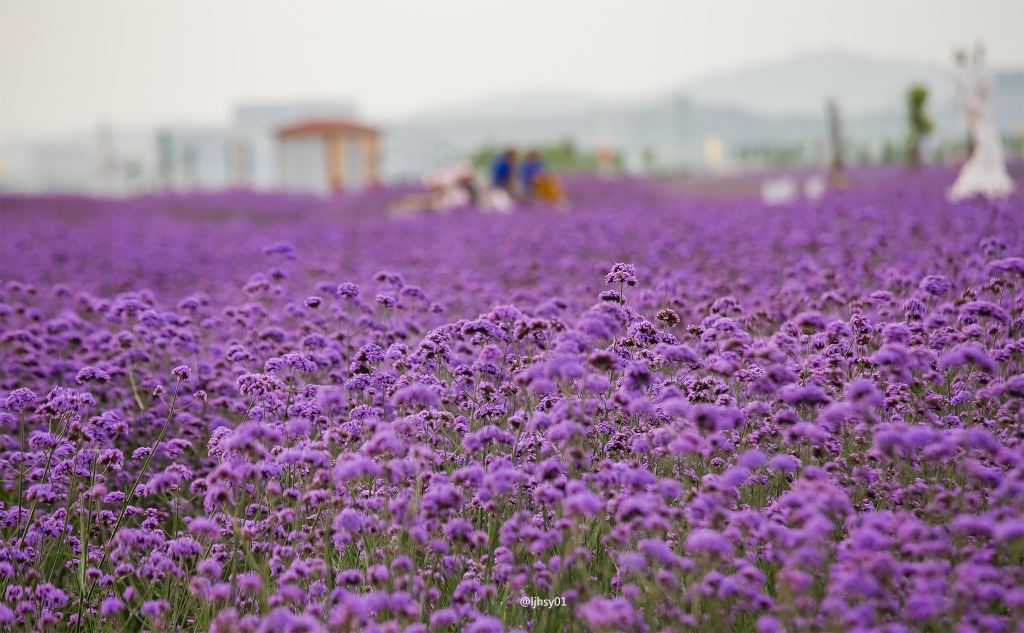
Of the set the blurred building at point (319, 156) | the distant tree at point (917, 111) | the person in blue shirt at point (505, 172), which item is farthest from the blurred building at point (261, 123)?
the distant tree at point (917, 111)

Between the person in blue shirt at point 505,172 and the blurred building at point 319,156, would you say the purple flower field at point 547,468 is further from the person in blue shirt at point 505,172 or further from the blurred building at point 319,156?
the blurred building at point 319,156

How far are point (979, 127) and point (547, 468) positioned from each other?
1359 cm

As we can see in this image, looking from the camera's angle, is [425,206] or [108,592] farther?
[425,206]

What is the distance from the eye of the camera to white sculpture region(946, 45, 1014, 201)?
14.1 metres

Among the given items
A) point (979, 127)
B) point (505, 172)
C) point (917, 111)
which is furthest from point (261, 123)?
point (979, 127)

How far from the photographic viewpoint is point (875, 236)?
25.7 ft

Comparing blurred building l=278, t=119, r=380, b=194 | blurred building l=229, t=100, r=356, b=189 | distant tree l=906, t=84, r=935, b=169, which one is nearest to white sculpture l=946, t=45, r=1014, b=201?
distant tree l=906, t=84, r=935, b=169

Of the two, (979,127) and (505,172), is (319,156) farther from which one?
(979,127)

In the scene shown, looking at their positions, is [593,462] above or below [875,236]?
below

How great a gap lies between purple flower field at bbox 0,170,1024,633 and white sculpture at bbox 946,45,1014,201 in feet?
26.4

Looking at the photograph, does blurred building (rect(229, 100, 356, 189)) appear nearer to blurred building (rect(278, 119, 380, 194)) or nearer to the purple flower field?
blurred building (rect(278, 119, 380, 194))

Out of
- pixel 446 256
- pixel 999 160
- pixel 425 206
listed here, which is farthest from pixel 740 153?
pixel 446 256

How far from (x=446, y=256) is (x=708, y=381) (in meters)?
6.36

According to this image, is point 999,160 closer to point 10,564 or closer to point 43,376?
point 43,376
